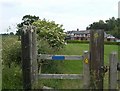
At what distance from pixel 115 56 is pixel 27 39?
2.05 m

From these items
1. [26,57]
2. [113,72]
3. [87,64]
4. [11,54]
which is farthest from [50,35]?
[113,72]

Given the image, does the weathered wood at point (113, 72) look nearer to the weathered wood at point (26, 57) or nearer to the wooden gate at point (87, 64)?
the wooden gate at point (87, 64)

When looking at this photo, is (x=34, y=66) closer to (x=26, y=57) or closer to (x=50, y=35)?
(x=26, y=57)

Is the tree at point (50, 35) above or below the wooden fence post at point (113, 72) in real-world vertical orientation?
above

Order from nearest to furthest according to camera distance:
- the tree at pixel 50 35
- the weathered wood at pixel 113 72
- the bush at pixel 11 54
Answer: the weathered wood at pixel 113 72 → the bush at pixel 11 54 → the tree at pixel 50 35

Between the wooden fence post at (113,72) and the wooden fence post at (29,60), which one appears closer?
the wooden fence post at (113,72)

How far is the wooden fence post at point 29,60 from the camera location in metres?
7.53

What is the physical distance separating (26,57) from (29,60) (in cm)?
11

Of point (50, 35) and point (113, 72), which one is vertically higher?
point (50, 35)

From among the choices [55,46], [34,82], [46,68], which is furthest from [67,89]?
[55,46]

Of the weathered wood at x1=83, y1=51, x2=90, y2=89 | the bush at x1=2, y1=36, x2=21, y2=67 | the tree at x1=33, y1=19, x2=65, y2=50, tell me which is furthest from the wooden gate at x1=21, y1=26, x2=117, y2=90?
the tree at x1=33, y1=19, x2=65, y2=50

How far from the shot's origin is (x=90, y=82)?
7352mm

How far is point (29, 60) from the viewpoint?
24.8 ft

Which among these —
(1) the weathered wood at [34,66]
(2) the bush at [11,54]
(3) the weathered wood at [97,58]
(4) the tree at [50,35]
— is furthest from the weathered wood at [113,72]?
(4) the tree at [50,35]
